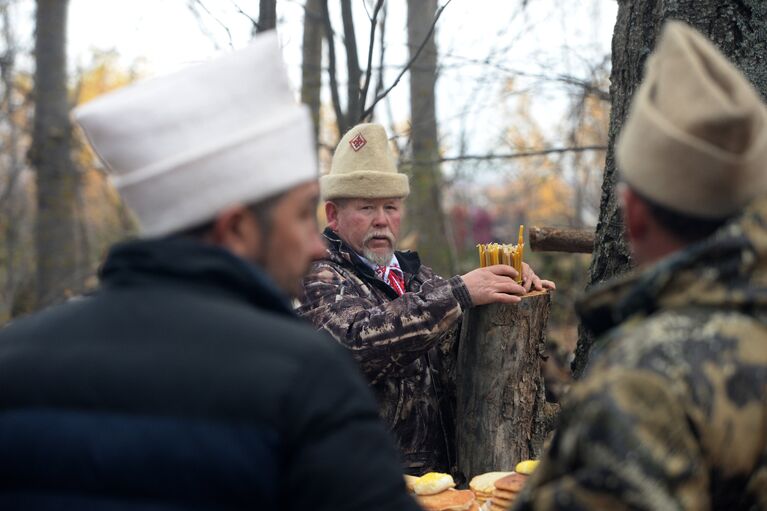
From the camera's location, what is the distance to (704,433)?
1.57 metres

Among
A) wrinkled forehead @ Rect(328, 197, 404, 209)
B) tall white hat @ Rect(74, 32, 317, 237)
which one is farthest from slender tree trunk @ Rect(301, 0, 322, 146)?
tall white hat @ Rect(74, 32, 317, 237)

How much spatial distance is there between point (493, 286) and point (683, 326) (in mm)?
2289

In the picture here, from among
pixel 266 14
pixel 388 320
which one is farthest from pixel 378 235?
pixel 266 14

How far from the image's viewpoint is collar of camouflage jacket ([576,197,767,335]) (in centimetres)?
164

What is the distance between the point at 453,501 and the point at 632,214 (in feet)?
5.19

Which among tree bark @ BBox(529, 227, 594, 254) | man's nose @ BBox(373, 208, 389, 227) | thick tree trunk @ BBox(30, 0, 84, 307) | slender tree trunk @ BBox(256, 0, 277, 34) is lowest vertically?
thick tree trunk @ BBox(30, 0, 84, 307)

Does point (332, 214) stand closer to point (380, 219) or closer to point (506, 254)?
point (380, 219)

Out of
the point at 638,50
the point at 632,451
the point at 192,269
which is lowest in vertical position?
the point at 632,451

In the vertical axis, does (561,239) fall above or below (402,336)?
above

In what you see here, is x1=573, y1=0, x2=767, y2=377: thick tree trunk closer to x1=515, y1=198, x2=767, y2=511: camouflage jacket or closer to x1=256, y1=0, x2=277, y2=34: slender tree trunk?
x1=256, y1=0, x2=277, y2=34: slender tree trunk

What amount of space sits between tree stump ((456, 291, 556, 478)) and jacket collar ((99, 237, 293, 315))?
2.54 m

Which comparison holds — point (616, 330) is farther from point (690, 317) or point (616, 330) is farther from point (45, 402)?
point (45, 402)

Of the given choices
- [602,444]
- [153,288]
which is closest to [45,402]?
[153,288]

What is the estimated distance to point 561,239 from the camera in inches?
173
